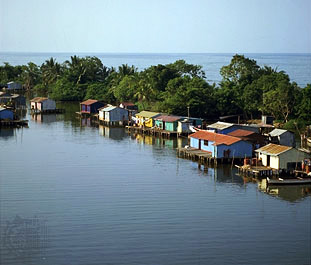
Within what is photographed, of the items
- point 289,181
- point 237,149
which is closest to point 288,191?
point 289,181

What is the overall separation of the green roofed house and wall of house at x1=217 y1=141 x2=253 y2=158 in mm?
11364

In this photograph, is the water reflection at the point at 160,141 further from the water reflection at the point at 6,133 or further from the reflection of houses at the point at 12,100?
the reflection of houses at the point at 12,100

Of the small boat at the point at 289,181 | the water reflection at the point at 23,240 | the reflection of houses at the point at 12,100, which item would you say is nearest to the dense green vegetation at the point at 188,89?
the reflection of houses at the point at 12,100

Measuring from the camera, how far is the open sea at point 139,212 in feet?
64.5

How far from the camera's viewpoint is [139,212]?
78.9 ft

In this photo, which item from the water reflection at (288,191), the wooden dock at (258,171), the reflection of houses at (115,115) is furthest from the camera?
the reflection of houses at (115,115)

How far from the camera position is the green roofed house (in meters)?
45.2

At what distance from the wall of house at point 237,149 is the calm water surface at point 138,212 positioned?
1388 mm

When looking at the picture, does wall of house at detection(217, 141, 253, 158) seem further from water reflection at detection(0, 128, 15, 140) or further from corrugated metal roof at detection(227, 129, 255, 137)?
water reflection at detection(0, 128, 15, 140)

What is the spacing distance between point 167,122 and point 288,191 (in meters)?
19.0

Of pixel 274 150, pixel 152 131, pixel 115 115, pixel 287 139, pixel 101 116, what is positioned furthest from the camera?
pixel 101 116

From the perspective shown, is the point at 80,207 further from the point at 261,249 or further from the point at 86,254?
the point at 261,249

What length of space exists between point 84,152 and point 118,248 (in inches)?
715

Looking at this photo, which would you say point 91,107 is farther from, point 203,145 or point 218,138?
point 218,138
